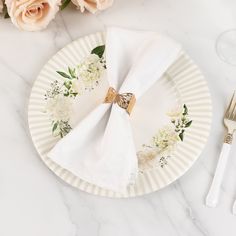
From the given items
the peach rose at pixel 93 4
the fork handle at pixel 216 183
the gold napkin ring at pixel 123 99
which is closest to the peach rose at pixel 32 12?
the peach rose at pixel 93 4

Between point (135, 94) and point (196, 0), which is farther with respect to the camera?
point (196, 0)

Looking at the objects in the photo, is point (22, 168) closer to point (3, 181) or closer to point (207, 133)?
point (3, 181)

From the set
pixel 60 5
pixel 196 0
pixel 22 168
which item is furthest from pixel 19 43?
pixel 196 0

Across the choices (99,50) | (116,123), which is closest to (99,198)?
(116,123)

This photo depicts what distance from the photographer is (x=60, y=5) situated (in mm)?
953

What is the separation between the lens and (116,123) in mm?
836

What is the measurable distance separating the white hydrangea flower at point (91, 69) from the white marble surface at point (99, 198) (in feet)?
0.22

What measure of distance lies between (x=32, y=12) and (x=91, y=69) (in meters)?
0.15

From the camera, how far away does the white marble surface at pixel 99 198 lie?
0.87m

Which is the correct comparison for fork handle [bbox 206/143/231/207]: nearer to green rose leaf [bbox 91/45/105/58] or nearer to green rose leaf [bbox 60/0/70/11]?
Result: green rose leaf [bbox 91/45/105/58]

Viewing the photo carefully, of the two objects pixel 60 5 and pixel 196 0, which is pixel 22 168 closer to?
pixel 60 5

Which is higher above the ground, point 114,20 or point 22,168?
point 114,20

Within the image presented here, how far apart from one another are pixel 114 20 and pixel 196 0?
0.52 ft

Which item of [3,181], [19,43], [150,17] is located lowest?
[3,181]
